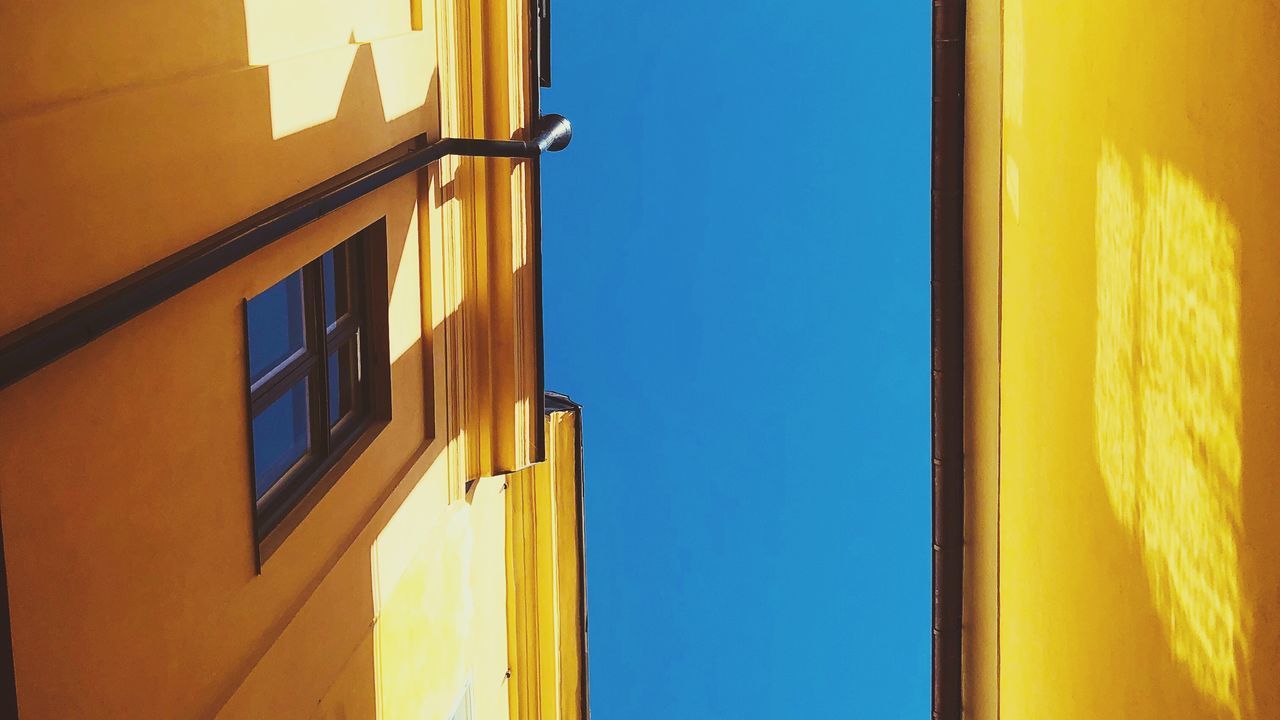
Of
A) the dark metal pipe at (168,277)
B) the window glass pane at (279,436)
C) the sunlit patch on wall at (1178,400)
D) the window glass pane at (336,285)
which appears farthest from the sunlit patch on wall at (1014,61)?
the window glass pane at (279,436)

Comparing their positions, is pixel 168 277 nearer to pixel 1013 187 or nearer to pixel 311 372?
pixel 311 372

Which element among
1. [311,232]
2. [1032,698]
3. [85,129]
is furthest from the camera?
[1032,698]

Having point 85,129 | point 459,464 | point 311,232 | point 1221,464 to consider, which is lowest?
point 459,464

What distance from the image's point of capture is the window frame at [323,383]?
191 inches

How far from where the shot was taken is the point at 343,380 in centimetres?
604

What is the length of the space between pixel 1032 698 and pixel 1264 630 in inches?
163

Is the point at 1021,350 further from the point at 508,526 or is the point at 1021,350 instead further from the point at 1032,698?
the point at 508,526

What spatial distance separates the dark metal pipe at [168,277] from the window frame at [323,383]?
392 mm

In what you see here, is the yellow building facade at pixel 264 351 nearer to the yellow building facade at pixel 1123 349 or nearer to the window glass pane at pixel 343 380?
the window glass pane at pixel 343 380

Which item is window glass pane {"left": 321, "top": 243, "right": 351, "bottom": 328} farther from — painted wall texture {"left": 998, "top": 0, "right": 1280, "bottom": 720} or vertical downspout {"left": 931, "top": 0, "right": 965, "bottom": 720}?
vertical downspout {"left": 931, "top": 0, "right": 965, "bottom": 720}

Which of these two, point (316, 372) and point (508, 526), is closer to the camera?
point (316, 372)

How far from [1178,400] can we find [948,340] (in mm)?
5055

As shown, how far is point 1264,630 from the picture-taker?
121 inches

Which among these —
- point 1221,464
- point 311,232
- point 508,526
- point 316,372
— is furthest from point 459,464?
point 1221,464
